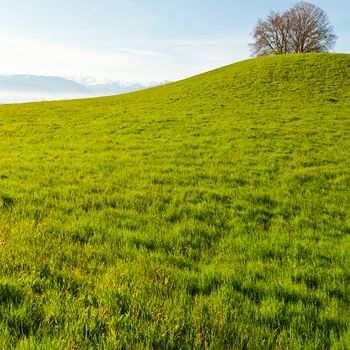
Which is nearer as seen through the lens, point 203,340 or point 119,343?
point 119,343

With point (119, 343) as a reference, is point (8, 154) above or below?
above

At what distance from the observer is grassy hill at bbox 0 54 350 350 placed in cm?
377

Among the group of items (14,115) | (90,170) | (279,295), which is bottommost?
(279,295)

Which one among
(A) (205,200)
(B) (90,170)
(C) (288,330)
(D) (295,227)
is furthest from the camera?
(B) (90,170)

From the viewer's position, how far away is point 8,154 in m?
16.8

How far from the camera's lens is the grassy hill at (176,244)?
148 inches

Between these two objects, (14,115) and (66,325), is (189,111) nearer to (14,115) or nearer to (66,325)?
(14,115)

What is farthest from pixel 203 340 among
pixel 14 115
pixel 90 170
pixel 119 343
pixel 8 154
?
pixel 14 115

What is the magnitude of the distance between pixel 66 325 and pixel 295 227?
18.8ft

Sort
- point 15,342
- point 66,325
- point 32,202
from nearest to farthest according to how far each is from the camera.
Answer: point 15,342 < point 66,325 < point 32,202

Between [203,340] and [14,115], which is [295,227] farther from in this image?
[14,115]

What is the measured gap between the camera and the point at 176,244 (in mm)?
6488

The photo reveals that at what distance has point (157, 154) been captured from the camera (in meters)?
16.1

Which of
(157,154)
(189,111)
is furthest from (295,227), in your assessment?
(189,111)
